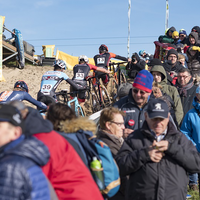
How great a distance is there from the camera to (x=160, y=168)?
131 inches

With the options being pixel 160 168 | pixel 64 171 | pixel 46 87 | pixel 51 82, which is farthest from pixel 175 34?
pixel 64 171

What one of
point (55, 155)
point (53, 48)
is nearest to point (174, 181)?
point (55, 155)

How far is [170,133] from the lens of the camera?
3404 millimetres

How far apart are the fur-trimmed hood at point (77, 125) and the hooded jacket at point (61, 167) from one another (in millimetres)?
596

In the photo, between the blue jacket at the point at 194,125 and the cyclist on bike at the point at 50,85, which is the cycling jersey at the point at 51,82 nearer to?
the cyclist on bike at the point at 50,85

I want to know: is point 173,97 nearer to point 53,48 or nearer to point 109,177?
point 109,177

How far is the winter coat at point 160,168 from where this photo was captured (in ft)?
10.8

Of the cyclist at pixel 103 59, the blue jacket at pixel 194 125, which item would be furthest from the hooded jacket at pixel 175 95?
the cyclist at pixel 103 59

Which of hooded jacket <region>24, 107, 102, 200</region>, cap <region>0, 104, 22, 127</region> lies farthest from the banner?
cap <region>0, 104, 22, 127</region>

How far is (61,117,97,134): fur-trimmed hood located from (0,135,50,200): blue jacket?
0.88 meters

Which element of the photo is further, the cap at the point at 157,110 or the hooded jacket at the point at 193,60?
the hooded jacket at the point at 193,60

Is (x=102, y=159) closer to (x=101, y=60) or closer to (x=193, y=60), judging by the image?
(x=193, y=60)

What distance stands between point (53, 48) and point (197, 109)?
20.1m

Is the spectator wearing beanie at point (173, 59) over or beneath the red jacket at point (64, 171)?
over
